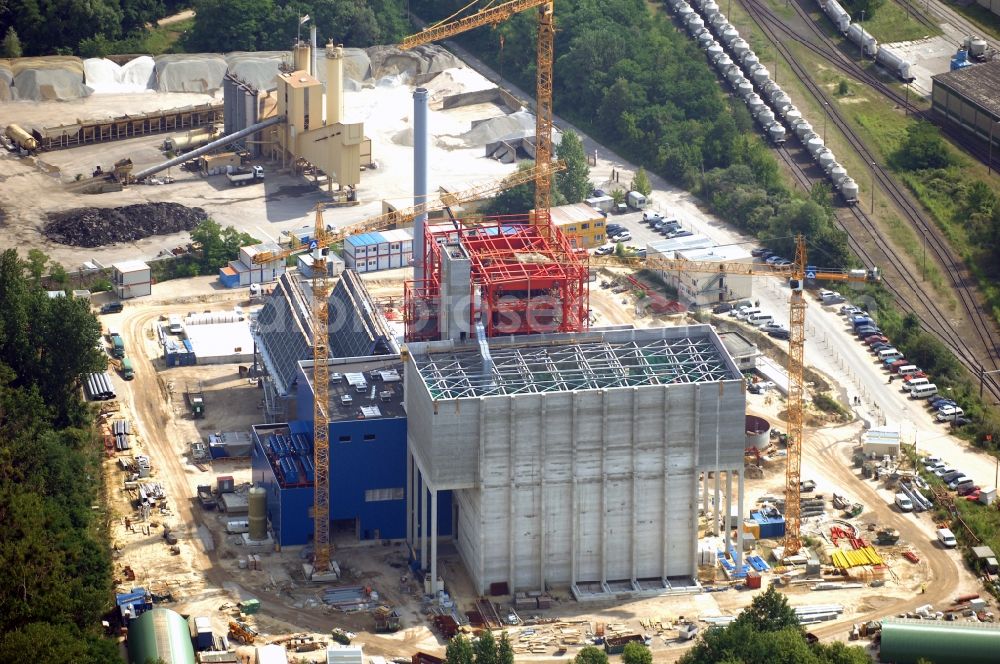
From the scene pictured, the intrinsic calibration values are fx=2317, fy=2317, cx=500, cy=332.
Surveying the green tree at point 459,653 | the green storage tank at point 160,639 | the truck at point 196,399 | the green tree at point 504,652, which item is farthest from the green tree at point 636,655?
the truck at point 196,399

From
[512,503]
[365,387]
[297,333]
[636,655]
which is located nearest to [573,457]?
[512,503]

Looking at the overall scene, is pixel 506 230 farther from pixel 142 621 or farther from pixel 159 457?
pixel 142 621

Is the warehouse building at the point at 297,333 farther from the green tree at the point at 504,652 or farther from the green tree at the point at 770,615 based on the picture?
the green tree at the point at 770,615

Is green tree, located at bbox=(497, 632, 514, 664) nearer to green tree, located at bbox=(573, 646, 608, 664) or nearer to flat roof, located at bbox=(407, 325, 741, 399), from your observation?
green tree, located at bbox=(573, 646, 608, 664)

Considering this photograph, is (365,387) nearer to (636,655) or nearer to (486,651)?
(486,651)

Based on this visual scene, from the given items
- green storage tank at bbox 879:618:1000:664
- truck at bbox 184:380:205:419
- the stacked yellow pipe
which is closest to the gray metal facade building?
the stacked yellow pipe

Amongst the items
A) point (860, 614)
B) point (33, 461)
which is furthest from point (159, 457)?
point (860, 614)

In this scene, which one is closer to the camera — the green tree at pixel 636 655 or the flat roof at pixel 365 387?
the green tree at pixel 636 655
